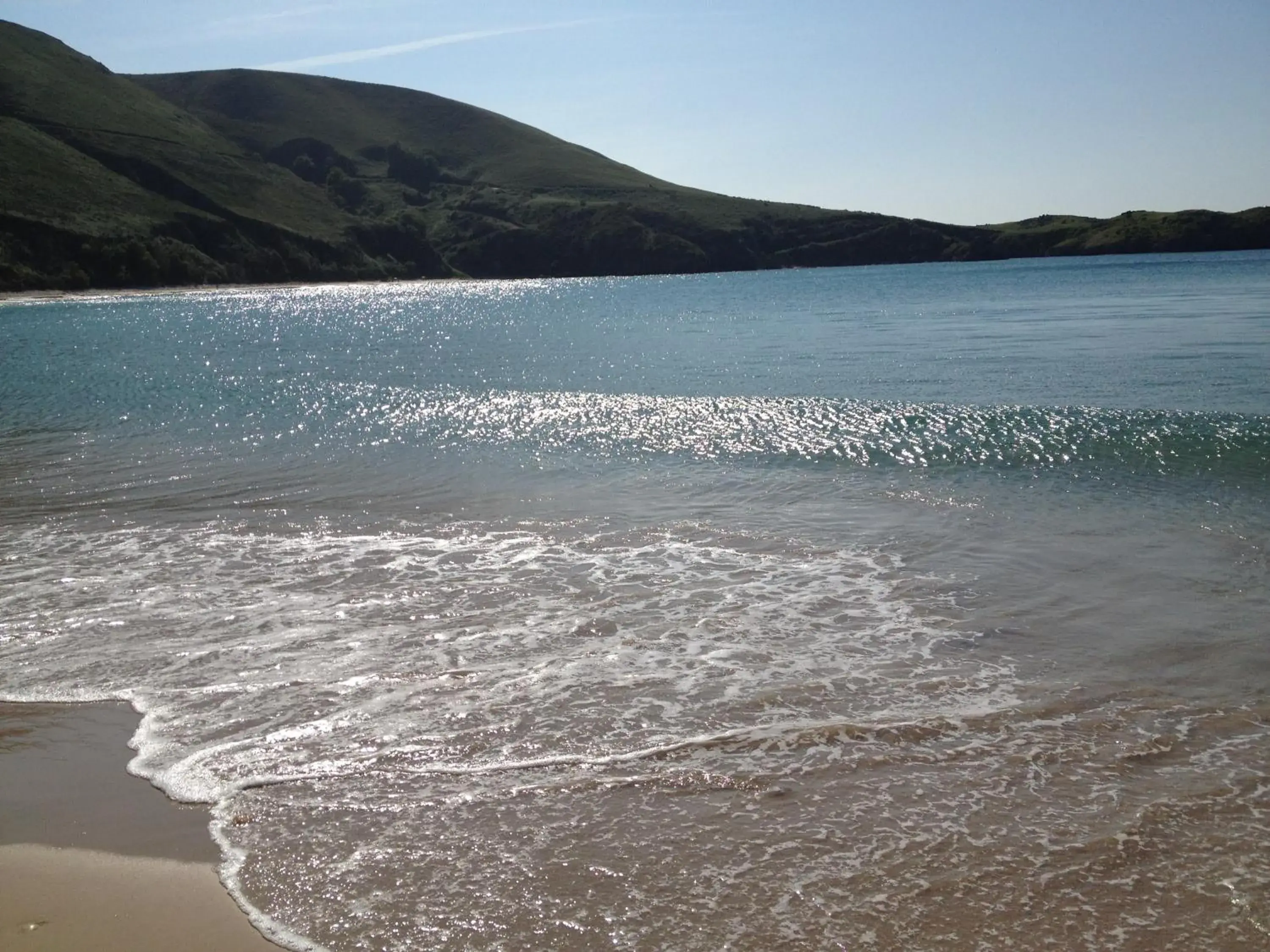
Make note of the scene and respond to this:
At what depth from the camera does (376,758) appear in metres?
6.61

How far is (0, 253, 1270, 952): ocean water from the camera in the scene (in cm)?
523

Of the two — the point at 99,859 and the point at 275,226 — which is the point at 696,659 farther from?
the point at 275,226

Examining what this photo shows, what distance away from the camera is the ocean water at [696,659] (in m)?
5.23

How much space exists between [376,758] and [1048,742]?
4317 millimetres

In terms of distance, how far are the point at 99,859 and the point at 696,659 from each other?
444 cm

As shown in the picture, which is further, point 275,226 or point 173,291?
point 275,226

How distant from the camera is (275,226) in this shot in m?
132

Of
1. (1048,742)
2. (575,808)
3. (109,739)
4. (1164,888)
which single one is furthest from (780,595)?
(109,739)

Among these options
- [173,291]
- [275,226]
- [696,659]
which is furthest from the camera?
[275,226]

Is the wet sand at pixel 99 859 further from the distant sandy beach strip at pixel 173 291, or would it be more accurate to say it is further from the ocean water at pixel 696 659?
A: the distant sandy beach strip at pixel 173 291

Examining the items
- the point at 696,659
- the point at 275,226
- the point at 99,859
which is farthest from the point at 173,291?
the point at 99,859

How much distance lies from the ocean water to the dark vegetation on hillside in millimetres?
94850

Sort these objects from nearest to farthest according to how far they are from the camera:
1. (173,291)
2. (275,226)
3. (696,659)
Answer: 1. (696,659)
2. (173,291)
3. (275,226)

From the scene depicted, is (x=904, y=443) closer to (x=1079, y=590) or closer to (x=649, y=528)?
(x=649, y=528)
